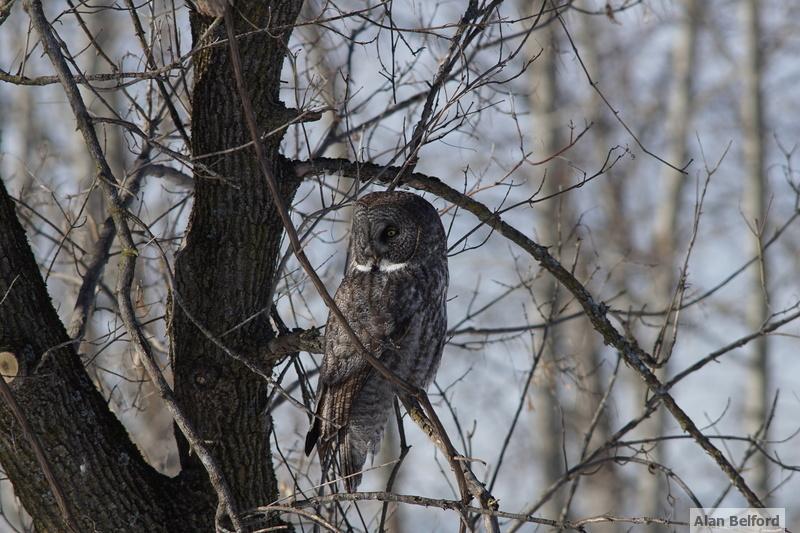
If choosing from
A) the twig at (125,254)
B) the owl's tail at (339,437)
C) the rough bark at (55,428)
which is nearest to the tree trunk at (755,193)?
the owl's tail at (339,437)

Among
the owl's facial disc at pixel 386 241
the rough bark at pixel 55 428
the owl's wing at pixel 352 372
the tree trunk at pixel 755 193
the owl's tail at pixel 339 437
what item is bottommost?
the rough bark at pixel 55 428

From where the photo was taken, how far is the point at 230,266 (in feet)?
9.20

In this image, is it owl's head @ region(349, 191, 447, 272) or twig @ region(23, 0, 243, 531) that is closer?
twig @ region(23, 0, 243, 531)

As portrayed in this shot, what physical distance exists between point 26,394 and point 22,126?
29.0 ft

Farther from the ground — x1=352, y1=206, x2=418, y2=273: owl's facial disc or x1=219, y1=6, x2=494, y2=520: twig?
x1=352, y1=206, x2=418, y2=273: owl's facial disc

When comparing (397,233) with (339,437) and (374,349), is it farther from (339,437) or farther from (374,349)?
(339,437)

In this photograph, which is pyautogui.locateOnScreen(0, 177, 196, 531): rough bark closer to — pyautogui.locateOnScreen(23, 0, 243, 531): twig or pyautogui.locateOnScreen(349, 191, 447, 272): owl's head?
pyautogui.locateOnScreen(23, 0, 243, 531): twig

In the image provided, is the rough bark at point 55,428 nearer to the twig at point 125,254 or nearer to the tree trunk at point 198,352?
the tree trunk at point 198,352

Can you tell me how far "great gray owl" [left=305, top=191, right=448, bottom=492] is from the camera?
3111 mm

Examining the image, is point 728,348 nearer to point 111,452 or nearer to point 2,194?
point 111,452

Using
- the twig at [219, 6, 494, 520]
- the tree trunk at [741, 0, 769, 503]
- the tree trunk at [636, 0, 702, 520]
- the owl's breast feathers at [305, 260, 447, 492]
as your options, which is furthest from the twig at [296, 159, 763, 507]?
the tree trunk at [636, 0, 702, 520]

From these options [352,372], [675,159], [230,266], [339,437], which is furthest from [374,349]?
[675,159]

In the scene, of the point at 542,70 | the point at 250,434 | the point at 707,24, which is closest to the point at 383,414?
the point at 250,434

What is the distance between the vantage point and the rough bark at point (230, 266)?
2.72 metres
